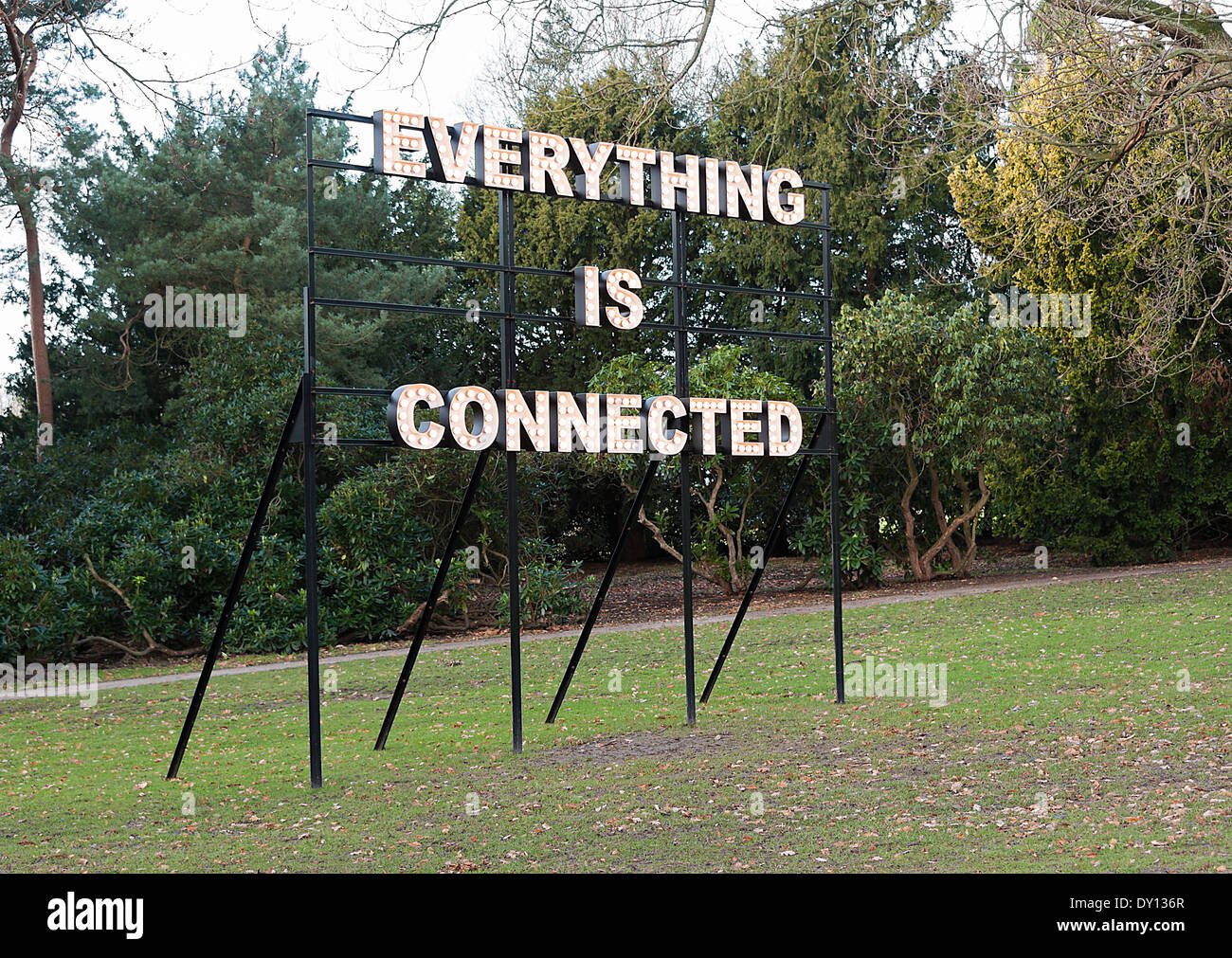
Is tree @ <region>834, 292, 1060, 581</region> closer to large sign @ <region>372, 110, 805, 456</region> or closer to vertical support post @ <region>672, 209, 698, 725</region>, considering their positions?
large sign @ <region>372, 110, 805, 456</region>

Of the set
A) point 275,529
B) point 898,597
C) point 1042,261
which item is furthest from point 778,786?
point 1042,261

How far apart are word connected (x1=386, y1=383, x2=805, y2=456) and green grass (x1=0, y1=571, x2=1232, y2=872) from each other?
7.92 ft

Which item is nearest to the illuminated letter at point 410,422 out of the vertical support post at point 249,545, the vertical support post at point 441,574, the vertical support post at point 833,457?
the vertical support post at point 441,574

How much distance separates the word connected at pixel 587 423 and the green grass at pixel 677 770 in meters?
2.41

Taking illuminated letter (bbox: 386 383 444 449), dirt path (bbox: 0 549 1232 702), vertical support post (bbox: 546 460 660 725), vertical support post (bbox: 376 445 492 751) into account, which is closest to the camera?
illuminated letter (bbox: 386 383 444 449)

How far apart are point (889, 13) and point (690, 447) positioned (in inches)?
193

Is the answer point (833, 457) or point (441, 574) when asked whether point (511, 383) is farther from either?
point (833, 457)

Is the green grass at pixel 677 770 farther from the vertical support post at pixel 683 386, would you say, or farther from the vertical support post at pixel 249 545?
the vertical support post at pixel 249 545

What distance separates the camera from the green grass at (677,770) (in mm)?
6332

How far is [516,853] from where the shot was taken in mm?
6363

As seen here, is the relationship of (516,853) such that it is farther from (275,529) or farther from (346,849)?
(275,529)

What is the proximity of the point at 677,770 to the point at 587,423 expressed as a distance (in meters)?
2.74

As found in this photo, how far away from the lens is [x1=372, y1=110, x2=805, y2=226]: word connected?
27.9 ft

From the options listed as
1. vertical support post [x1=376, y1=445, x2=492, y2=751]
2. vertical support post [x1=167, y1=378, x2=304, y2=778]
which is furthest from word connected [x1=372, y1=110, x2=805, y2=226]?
vertical support post [x1=376, y1=445, x2=492, y2=751]
